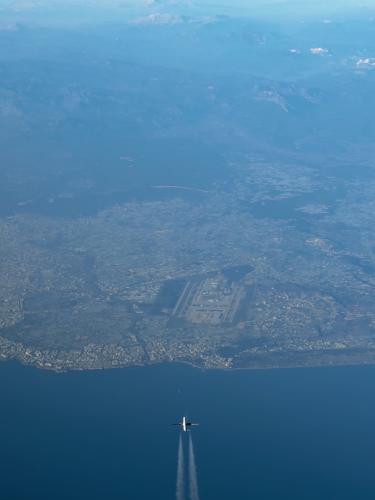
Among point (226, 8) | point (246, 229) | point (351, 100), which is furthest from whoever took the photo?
point (226, 8)

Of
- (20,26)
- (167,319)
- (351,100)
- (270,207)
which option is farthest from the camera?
(20,26)

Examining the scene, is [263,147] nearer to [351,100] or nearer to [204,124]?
[204,124]

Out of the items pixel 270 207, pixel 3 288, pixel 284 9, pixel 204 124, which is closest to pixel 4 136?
pixel 204 124

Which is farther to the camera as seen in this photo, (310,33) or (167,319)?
(310,33)

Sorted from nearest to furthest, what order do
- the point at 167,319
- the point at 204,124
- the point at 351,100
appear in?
the point at 167,319 < the point at 204,124 < the point at 351,100

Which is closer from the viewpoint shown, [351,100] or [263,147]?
[263,147]

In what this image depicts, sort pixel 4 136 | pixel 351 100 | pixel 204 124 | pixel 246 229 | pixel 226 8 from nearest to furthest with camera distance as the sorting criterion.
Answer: pixel 246 229, pixel 4 136, pixel 204 124, pixel 351 100, pixel 226 8

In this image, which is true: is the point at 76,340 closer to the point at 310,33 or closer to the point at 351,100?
the point at 351,100

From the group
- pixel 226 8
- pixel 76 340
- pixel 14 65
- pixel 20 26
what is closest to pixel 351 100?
pixel 14 65
